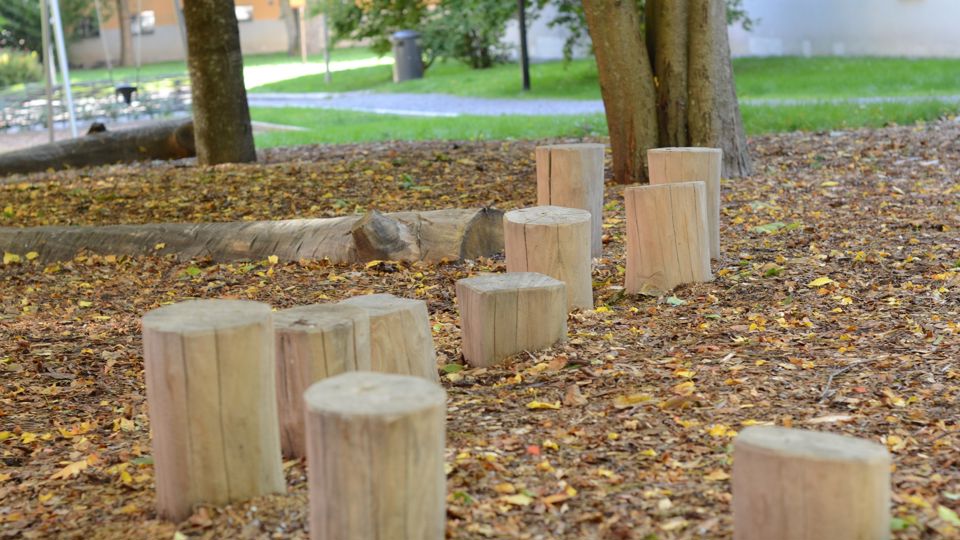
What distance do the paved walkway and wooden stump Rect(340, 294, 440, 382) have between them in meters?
14.0

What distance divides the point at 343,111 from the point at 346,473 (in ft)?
67.7

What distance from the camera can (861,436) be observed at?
3959 millimetres

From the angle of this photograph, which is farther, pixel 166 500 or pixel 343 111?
pixel 343 111

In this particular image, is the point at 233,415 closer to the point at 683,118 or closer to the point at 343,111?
the point at 683,118

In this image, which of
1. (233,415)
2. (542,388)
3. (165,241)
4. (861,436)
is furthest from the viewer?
(165,241)

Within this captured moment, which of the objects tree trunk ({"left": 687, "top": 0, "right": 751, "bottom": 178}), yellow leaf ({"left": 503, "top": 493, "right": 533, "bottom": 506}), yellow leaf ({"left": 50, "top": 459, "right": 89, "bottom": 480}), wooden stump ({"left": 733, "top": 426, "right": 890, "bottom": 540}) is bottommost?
yellow leaf ({"left": 50, "top": 459, "right": 89, "bottom": 480})

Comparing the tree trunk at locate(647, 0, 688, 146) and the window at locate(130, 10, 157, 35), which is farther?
the window at locate(130, 10, 157, 35)

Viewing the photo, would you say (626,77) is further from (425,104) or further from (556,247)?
(425,104)

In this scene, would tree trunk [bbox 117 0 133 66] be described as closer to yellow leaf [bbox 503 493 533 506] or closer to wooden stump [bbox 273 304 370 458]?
wooden stump [bbox 273 304 370 458]

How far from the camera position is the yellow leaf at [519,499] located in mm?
3482

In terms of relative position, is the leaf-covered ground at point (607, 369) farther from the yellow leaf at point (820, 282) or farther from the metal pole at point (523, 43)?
the metal pole at point (523, 43)

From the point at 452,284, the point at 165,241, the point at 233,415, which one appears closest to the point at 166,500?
the point at 233,415

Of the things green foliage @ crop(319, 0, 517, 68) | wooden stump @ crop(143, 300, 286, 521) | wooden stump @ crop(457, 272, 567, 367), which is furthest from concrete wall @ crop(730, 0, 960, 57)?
wooden stump @ crop(143, 300, 286, 521)

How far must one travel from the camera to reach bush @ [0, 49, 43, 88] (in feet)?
131
